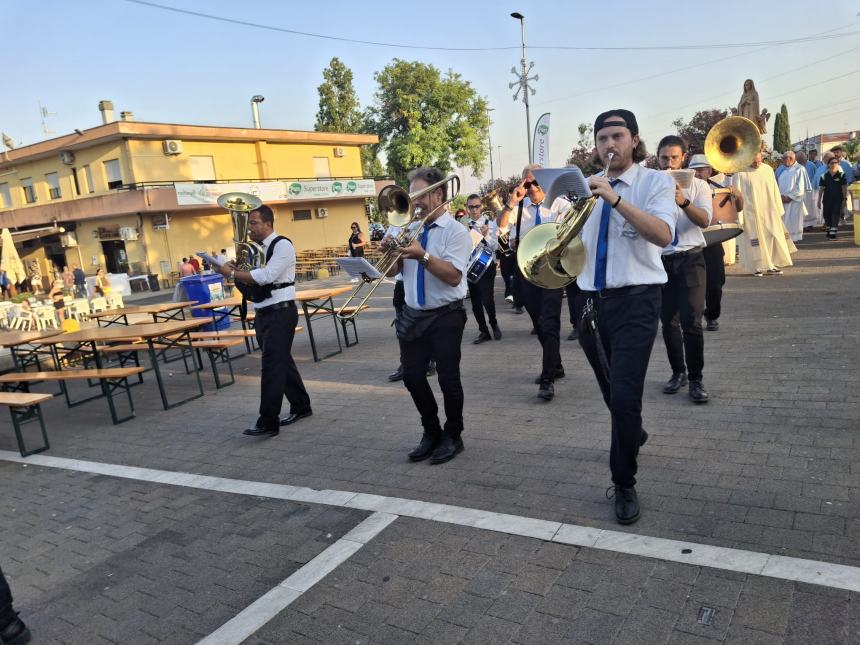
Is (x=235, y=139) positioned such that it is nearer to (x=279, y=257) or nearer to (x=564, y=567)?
(x=279, y=257)

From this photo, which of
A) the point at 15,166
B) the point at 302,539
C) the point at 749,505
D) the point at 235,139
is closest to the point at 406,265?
the point at 302,539

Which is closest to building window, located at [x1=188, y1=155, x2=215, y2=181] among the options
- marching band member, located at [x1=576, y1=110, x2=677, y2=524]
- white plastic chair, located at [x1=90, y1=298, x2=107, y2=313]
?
white plastic chair, located at [x1=90, y1=298, x2=107, y2=313]

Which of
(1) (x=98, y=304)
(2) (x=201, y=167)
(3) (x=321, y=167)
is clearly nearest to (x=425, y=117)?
(3) (x=321, y=167)

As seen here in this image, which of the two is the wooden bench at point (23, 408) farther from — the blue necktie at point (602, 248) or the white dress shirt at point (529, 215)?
the blue necktie at point (602, 248)

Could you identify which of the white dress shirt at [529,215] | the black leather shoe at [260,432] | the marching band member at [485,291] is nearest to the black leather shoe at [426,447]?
the black leather shoe at [260,432]

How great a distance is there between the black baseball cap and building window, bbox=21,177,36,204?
35420mm

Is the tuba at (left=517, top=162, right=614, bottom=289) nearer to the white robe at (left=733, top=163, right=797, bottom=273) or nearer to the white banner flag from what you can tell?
the white banner flag

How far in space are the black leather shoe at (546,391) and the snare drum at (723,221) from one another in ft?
7.07

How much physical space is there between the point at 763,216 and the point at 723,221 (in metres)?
4.64

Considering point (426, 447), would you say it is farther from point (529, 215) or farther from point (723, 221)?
point (723, 221)

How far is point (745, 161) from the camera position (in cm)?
718

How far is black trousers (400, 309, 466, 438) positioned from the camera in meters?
4.27

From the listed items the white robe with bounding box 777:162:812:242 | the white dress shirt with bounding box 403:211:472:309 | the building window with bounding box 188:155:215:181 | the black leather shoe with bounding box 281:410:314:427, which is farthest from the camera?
the building window with bounding box 188:155:215:181

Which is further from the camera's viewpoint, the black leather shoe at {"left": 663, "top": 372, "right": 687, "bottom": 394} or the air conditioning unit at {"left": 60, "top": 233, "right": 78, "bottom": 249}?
the air conditioning unit at {"left": 60, "top": 233, "right": 78, "bottom": 249}
